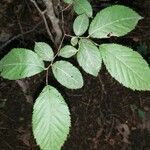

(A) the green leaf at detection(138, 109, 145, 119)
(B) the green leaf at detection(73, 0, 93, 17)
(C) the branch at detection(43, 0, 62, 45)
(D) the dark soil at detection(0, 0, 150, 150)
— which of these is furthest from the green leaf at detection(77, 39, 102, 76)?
(A) the green leaf at detection(138, 109, 145, 119)

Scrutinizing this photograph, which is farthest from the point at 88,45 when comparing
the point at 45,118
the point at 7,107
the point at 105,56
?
the point at 7,107

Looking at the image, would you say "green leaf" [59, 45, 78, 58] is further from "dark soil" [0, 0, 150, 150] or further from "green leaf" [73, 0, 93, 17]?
"dark soil" [0, 0, 150, 150]

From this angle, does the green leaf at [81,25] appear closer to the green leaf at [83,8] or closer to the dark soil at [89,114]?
the green leaf at [83,8]

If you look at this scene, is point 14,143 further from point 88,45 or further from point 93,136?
point 88,45

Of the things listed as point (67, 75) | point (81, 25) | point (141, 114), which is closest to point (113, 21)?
point (81, 25)

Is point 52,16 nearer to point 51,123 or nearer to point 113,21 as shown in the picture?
point 113,21

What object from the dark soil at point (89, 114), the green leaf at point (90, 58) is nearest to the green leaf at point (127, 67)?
the green leaf at point (90, 58)
